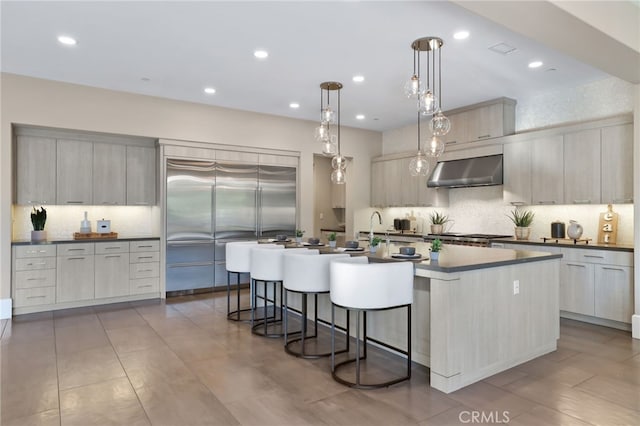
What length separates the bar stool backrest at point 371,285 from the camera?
2.82 meters

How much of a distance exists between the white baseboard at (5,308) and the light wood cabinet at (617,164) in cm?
751

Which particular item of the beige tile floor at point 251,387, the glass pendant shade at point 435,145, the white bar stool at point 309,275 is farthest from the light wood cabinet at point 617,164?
the white bar stool at point 309,275

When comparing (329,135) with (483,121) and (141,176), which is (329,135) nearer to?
(483,121)

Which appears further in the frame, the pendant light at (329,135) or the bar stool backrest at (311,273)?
the pendant light at (329,135)

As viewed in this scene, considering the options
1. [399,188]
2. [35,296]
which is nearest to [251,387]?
[35,296]

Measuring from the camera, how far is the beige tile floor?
2.46 metres

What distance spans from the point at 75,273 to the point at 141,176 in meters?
1.72

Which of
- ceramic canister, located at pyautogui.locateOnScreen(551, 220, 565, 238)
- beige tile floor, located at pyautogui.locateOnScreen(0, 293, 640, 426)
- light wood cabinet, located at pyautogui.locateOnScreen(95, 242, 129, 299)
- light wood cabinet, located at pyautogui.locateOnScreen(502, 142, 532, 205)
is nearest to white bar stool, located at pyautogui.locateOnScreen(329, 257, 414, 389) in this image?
beige tile floor, located at pyautogui.locateOnScreen(0, 293, 640, 426)

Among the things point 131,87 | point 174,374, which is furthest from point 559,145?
point 131,87

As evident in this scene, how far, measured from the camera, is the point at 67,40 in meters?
3.94

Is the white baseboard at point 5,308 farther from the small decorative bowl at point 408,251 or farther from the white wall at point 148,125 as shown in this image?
the small decorative bowl at point 408,251

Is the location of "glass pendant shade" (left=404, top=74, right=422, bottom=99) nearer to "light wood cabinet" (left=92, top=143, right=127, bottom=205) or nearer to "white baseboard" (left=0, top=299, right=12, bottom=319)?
"light wood cabinet" (left=92, top=143, right=127, bottom=205)

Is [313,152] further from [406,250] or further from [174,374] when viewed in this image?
[174,374]

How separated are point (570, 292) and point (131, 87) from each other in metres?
6.41
